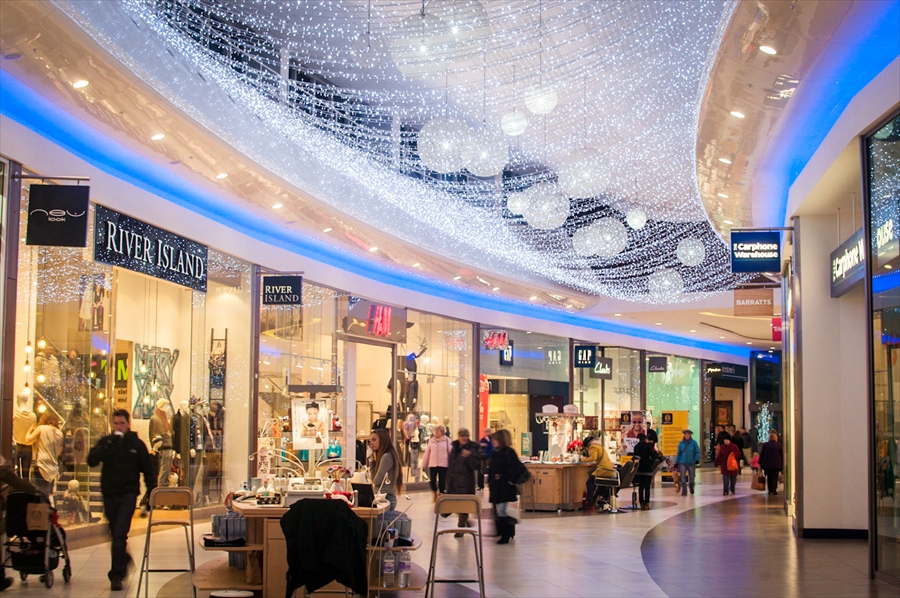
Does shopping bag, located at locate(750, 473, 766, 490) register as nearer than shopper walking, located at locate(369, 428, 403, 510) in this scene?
No

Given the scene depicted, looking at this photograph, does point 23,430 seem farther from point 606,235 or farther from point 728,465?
point 728,465

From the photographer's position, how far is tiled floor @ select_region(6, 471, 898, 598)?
8.32 metres

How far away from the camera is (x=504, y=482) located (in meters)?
11.8

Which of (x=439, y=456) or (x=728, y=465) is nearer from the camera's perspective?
(x=439, y=456)

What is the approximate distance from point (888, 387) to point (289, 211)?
901 cm

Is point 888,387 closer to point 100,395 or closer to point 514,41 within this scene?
point 514,41

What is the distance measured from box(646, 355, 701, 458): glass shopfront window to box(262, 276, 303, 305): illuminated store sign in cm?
2092

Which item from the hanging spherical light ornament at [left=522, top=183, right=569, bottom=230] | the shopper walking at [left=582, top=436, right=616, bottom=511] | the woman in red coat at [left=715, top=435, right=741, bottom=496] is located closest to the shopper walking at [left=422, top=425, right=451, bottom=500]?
the shopper walking at [left=582, top=436, right=616, bottom=511]

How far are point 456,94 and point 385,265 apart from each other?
548cm

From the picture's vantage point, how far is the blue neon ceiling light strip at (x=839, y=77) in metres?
7.71

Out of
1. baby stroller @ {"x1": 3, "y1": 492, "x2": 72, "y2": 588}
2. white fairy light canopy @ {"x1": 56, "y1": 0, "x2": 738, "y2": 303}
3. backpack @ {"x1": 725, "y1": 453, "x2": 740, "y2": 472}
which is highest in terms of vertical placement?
white fairy light canopy @ {"x1": 56, "y1": 0, "x2": 738, "y2": 303}

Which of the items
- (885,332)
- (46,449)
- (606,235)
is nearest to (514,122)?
(885,332)

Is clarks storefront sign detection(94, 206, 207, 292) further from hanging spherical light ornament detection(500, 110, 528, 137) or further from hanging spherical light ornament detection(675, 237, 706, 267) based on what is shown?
hanging spherical light ornament detection(675, 237, 706, 267)

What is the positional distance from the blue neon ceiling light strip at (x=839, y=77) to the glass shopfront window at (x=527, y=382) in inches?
616
